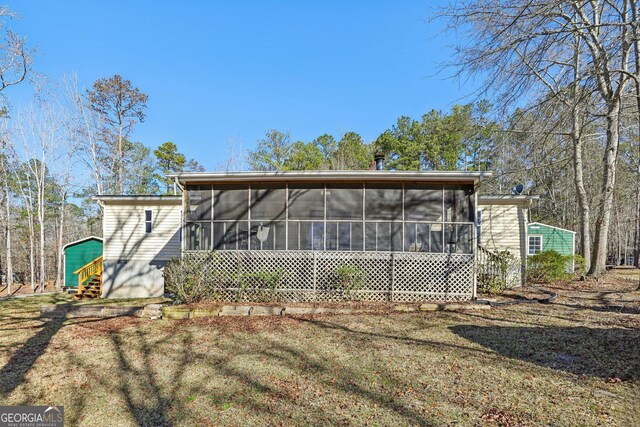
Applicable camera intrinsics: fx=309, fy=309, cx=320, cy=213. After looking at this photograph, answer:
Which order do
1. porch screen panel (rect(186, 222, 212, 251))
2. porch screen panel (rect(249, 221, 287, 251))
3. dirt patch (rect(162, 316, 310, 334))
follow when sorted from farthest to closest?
porch screen panel (rect(249, 221, 287, 251)) < porch screen panel (rect(186, 222, 212, 251)) < dirt patch (rect(162, 316, 310, 334))

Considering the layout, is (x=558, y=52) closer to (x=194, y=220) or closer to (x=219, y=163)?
(x=194, y=220)

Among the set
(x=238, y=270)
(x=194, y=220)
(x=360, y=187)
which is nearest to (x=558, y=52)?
(x=360, y=187)

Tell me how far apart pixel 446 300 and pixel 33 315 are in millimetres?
11048

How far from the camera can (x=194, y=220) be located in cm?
949

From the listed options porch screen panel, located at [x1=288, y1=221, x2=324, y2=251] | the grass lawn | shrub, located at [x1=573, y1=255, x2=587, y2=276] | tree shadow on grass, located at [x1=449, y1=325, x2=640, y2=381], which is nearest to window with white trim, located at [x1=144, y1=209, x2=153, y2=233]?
the grass lawn

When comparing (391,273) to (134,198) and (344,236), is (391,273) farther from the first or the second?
(134,198)

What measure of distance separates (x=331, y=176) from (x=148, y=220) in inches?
317

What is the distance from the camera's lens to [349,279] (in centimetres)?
865

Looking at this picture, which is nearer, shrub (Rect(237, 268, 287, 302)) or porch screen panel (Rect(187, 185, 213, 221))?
shrub (Rect(237, 268, 287, 302))

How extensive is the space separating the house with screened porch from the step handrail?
6398 millimetres

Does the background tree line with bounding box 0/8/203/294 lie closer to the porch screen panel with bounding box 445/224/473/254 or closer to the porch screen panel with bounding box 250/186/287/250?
the porch screen panel with bounding box 250/186/287/250

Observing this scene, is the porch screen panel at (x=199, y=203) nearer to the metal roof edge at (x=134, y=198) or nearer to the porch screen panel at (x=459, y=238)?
the metal roof edge at (x=134, y=198)

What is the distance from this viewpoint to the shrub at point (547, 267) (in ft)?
37.8

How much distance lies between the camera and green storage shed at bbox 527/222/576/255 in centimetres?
1578
